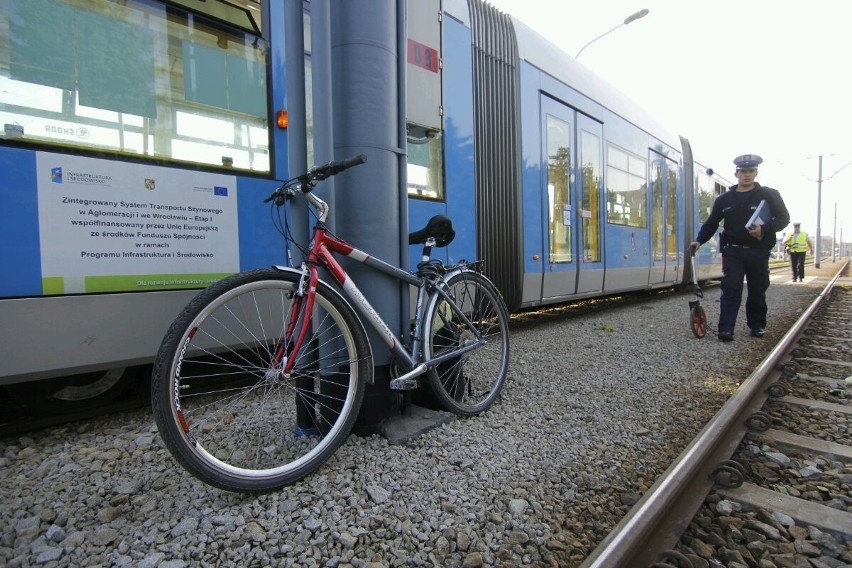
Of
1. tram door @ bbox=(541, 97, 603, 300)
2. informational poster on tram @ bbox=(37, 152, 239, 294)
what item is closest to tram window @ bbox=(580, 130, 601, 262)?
tram door @ bbox=(541, 97, 603, 300)

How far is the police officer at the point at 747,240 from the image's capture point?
16.7 ft

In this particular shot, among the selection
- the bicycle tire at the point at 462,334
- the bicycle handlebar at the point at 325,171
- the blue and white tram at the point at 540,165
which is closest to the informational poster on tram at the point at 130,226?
the bicycle handlebar at the point at 325,171

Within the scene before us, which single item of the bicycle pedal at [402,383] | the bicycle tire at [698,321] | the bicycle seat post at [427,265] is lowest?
the bicycle tire at [698,321]

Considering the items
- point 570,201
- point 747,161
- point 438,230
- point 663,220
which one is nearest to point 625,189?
point 570,201

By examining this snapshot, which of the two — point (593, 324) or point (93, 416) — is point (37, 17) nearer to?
point (93, 416)

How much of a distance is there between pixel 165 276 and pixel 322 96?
138cm

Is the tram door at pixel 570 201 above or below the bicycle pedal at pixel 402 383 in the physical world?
above

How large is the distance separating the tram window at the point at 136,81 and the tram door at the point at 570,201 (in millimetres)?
3694

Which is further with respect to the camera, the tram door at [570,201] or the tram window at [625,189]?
the tram window at [625,189]

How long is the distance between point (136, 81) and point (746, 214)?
5.61 meters

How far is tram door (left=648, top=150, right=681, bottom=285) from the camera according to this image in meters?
8.84

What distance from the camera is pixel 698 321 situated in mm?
5242

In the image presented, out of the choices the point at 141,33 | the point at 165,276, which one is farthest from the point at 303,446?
the point at 141,33

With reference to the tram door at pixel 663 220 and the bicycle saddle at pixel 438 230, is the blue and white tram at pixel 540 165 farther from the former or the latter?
the bicycle saddle at pixel 438 230
